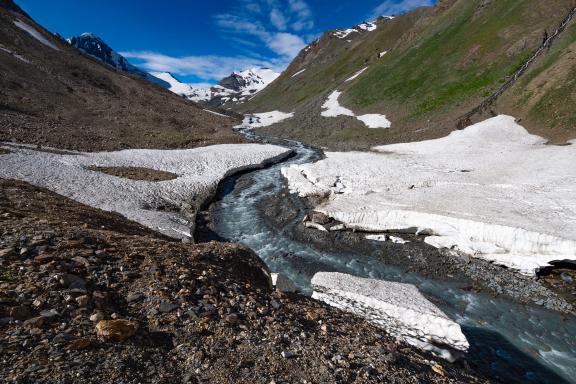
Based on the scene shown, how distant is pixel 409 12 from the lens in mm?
135625

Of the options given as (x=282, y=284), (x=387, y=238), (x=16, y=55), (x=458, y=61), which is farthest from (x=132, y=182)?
(x=458, y=61)

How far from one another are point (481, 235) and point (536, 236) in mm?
2272

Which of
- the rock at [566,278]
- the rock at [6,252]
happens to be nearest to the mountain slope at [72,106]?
the rock at [6,252]

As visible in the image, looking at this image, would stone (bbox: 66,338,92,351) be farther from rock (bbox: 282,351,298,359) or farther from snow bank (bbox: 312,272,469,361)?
snow bank (bbox: 312,272,469,361)

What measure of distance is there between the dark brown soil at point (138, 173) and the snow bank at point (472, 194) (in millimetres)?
10722

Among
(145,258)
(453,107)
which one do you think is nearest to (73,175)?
(145,258)

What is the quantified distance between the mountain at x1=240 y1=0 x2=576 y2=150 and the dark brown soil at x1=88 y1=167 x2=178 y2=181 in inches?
1114

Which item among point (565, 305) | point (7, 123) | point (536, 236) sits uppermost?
point (7, 123)

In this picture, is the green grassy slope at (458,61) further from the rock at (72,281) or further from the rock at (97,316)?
the rock at (97,316)

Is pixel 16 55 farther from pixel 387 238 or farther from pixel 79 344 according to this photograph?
pixel 79 344

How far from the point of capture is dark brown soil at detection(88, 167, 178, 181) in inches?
977

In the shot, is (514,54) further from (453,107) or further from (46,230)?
(46,230)

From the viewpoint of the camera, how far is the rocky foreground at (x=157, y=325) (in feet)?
15.5

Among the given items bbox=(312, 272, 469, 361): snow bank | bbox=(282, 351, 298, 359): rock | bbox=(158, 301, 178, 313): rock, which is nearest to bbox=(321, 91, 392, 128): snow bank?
bbox=(312, 272, 469, 361): snow bank
